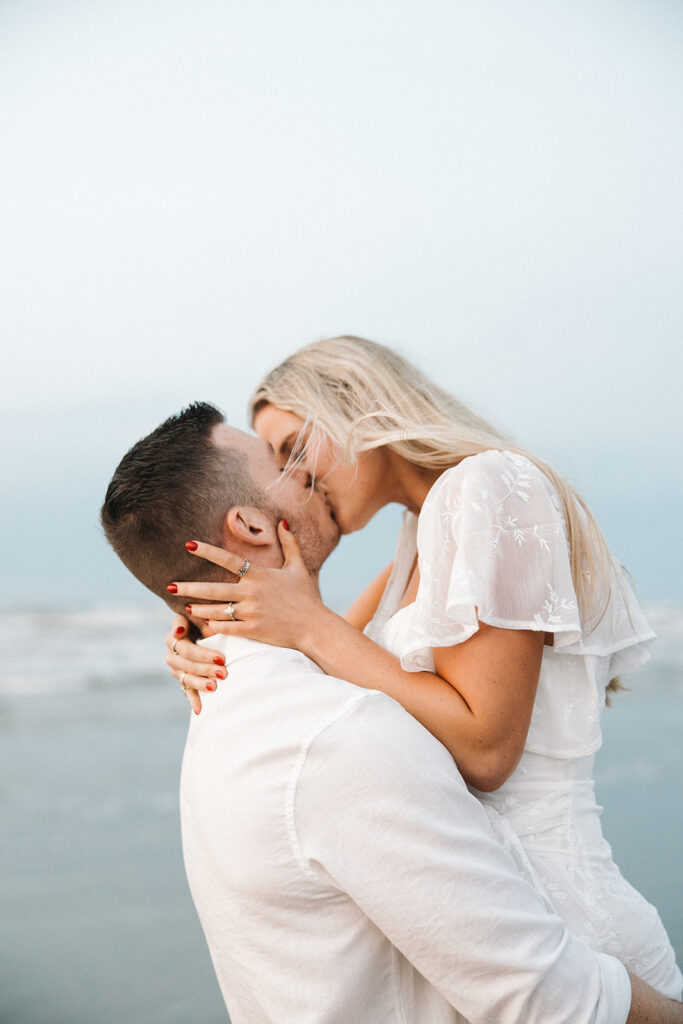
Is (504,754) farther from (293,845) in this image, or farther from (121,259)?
(121,259)

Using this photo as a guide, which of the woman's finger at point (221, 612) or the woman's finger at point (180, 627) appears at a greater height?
the woman's finger at point (221, 612)

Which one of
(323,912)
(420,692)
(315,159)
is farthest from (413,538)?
(315,159)

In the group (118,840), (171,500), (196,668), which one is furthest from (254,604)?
(118,840)

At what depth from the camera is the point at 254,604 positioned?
1.88m

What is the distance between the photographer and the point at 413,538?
266 cm

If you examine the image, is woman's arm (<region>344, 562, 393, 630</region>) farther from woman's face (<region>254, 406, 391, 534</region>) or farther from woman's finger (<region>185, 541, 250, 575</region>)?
woman's finger (<region>185, 541, 250, 575</region>)

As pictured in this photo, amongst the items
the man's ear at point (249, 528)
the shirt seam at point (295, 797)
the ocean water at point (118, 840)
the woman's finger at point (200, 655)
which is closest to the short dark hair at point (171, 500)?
the man's ear at point (249, 528)

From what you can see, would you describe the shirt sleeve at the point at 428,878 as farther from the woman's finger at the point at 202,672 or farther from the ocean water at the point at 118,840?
the ocean water at the point at 118,840

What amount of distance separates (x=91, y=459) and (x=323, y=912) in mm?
9879

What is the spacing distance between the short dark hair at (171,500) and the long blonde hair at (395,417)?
0.39m

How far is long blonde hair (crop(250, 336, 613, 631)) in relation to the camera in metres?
2.07

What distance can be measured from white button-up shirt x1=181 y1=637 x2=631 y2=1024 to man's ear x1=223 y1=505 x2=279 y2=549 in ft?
1.32

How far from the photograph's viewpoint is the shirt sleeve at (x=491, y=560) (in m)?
1.83

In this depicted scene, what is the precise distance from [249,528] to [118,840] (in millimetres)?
3694
